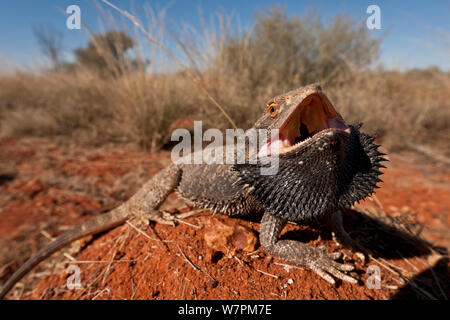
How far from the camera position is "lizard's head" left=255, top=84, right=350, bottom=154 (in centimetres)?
129

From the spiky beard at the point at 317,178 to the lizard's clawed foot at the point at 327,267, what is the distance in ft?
1.08

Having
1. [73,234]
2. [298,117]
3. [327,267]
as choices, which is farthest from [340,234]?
[73,234]

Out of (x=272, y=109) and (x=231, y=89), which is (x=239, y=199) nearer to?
(x=272, y=109)

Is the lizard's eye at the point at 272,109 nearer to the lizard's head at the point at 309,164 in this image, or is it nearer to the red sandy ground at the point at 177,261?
the lizard's head at the point at 309,164

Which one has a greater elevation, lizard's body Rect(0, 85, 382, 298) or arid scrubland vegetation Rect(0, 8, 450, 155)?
arid scrubland vegetation Rect(0, 8, 450, 155)

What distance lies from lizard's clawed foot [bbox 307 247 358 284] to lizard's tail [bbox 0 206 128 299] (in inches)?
70.9

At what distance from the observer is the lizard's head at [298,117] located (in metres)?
1.29

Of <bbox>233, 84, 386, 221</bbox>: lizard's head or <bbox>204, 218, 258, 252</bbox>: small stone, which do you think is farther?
<bbox>204, 218, 258, 252</bbox>: small stone

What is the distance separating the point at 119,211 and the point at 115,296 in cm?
95

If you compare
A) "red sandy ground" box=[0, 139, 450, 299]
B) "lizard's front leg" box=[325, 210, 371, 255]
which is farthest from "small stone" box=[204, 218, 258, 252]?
"lizard's front leg" box=[325, 210, 371, 255]

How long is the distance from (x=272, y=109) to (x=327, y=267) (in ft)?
3.51

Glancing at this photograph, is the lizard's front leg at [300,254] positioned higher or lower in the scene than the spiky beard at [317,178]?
lower

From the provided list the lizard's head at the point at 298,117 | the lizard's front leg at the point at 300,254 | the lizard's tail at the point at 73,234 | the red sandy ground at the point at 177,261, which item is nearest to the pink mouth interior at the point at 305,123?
the lizard's head at the point at 298,117

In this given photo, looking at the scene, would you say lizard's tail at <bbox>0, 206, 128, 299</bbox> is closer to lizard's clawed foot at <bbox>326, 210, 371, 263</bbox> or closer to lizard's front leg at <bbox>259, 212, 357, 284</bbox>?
lizard's front leg at <bbox>259, 212, 357, 284</bbox>
